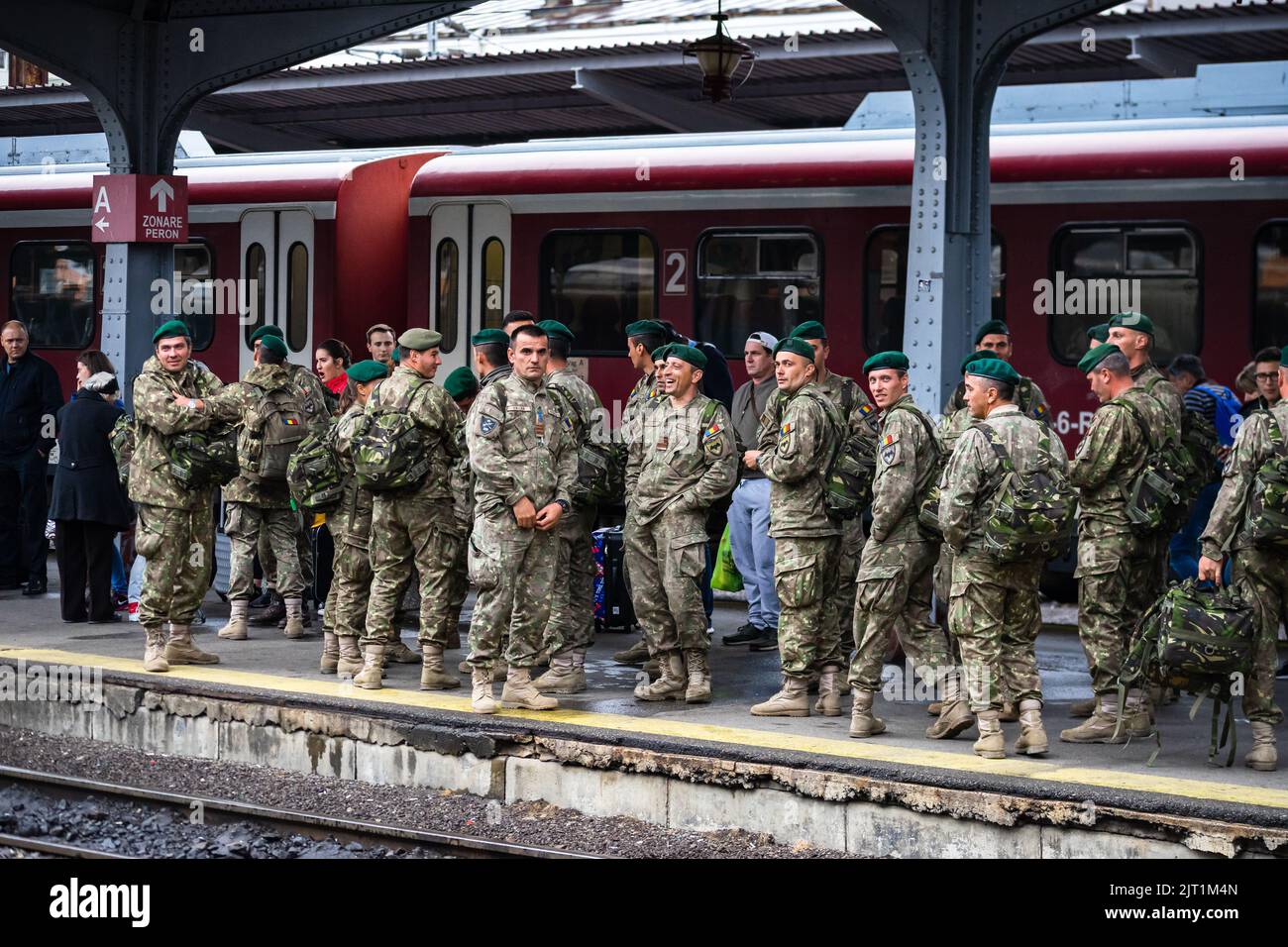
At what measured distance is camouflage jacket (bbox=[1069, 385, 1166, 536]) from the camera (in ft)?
27.2

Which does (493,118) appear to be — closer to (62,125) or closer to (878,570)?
(62,125)

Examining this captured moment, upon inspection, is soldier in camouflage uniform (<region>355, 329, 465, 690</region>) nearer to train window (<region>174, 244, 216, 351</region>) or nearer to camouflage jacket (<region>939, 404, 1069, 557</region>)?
camouflage jacket (<region>939, 404, 1069, 557</region>)

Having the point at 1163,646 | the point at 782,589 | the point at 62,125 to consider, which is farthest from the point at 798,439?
the point at 62,125

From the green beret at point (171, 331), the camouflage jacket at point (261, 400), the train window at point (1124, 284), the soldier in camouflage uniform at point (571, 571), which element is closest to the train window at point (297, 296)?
the camouflage jacket at point (261, 400)

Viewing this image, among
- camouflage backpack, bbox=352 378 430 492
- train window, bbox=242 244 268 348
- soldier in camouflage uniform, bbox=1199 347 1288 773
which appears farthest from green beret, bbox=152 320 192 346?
soldier in camouflage uniform, bbox=1199 347 1288 773

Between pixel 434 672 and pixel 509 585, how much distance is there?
1.07 metres

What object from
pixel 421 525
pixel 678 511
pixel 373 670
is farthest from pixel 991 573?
pixel 373 670

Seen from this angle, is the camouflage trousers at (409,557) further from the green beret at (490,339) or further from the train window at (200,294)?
the train window at (200,294)

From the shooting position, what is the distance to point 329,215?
15148mm

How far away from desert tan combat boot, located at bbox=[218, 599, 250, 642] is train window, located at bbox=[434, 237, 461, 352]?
3938 mm

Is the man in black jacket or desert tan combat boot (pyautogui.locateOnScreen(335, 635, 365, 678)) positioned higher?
the man in black jacket

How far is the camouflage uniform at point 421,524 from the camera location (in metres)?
9.43
